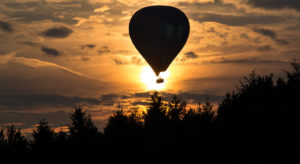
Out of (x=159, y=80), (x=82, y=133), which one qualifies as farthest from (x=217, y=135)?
(x=82, y=133)

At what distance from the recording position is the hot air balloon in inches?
1912

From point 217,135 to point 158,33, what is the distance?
475 inches

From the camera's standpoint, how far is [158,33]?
49281mm

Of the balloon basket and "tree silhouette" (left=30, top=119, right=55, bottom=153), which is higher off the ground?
the balloon basket

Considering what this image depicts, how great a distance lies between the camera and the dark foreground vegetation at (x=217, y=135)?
43.7 m

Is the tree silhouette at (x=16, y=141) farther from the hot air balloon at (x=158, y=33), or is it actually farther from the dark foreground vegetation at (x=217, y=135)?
the hot air balloon at (x=158, y=33)

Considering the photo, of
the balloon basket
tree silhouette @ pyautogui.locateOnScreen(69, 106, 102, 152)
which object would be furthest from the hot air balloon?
tree silhouette @ pyautogui.locateOnScreen(69, 106, 102, 152)

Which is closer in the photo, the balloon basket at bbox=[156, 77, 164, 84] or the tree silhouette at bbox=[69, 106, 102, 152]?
the balloon basket at bbox=[156, 77, 164, 84]

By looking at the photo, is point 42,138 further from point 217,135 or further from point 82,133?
point 217,135

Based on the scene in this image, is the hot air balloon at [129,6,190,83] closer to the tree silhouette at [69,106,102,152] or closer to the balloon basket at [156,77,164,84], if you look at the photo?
the balloon basket at [156,77,164,84]

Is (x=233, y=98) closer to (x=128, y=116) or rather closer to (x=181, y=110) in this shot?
(x=181, y=110)

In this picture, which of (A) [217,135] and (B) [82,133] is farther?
(B) [82,133]

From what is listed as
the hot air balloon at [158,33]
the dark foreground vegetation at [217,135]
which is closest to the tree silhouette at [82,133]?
the dark foreground vegetation at [217,135]

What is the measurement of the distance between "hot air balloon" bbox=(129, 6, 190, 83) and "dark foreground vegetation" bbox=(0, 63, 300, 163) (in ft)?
29.3
